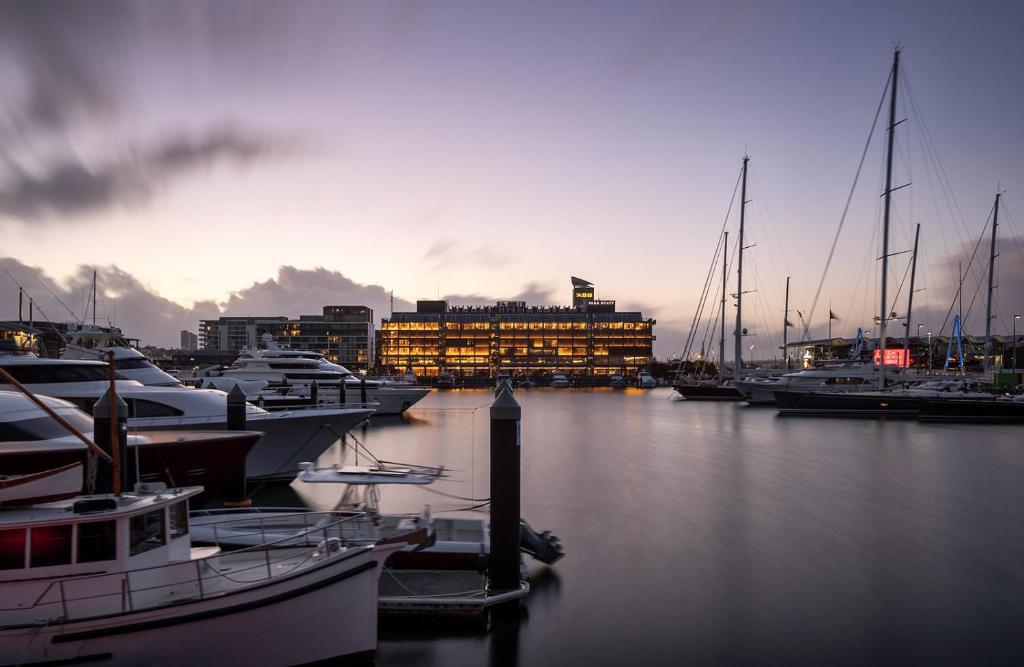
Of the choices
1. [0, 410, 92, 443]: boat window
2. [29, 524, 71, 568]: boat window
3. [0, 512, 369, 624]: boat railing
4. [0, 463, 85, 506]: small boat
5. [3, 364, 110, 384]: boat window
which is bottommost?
[0, 512, 369, 624]: boat railing

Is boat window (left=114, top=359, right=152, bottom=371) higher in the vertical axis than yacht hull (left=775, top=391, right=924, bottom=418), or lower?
higher

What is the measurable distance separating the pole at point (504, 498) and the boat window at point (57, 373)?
55.9 ft

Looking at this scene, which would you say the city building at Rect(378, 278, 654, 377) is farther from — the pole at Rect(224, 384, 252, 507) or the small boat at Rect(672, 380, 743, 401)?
the pole at Rect(224, 384, 252, 507)

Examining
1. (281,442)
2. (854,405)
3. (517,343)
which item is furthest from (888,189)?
(517,343)

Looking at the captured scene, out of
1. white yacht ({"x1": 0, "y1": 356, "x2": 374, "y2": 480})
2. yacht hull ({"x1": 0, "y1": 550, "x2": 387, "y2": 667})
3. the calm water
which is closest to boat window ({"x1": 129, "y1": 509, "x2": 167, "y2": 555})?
yacht hull ({"x1": 0, "y1": 550, "x2": 387, "y2": 667})

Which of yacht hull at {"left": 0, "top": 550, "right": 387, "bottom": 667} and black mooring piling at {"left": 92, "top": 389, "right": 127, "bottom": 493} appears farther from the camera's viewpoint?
black mooring piling at {"left": 92, "top": 389, "right": 127, "bottom": 493}

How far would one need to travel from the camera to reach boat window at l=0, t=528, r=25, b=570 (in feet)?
25.7

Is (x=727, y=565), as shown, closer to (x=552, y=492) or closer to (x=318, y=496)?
(x=552, y=492)

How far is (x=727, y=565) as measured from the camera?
15.6 m

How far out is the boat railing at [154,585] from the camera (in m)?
7.85

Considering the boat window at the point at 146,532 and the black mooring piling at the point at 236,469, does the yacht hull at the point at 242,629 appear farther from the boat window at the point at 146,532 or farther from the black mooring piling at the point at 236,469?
the black mooring piling at the point at 236,469

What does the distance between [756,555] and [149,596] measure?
1430 centimetres

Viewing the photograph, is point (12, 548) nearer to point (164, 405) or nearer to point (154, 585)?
point (154, 585)

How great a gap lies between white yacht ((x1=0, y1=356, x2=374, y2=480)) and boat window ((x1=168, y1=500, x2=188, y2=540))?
9.76 meters
